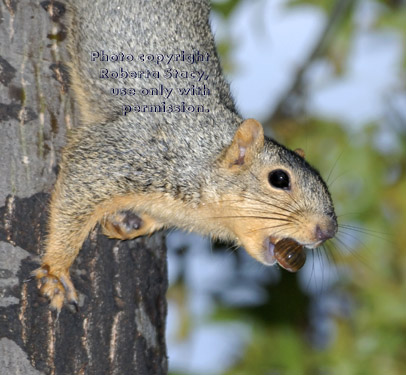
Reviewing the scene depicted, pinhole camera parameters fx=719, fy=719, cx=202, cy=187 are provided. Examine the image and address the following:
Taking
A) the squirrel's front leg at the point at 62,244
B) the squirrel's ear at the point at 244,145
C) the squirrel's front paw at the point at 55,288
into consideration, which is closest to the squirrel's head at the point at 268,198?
the squirrel's ear at the point at 244,145

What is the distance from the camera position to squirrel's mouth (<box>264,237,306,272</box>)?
3334 mm

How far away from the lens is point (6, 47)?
3002mm

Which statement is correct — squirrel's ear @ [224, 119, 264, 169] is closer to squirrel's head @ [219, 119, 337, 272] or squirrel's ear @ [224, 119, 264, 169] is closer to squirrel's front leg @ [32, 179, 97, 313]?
squirrel's head @ [219, 119, 337, 272]

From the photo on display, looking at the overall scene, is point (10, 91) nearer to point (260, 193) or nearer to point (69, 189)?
point (69, 189)

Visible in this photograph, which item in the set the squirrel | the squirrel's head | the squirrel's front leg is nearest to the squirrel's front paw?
the squirrel's front leg

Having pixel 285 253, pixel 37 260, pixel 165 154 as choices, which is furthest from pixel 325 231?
pixel 37 260

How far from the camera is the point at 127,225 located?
3.31m

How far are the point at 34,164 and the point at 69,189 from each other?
0.86ft

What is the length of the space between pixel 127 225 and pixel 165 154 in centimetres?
38

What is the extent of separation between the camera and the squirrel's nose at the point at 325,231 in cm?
330

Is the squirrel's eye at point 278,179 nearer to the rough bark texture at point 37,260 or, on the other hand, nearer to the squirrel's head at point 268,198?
the squirrel's head at point 268,198

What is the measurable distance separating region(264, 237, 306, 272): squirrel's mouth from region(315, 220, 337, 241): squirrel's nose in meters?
0.10

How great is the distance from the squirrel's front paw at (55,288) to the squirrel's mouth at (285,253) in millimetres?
970

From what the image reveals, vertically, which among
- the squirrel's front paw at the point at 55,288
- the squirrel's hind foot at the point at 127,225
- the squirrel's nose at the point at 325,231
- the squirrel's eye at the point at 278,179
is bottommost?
the squirrel's front paw at the point at 55,288
